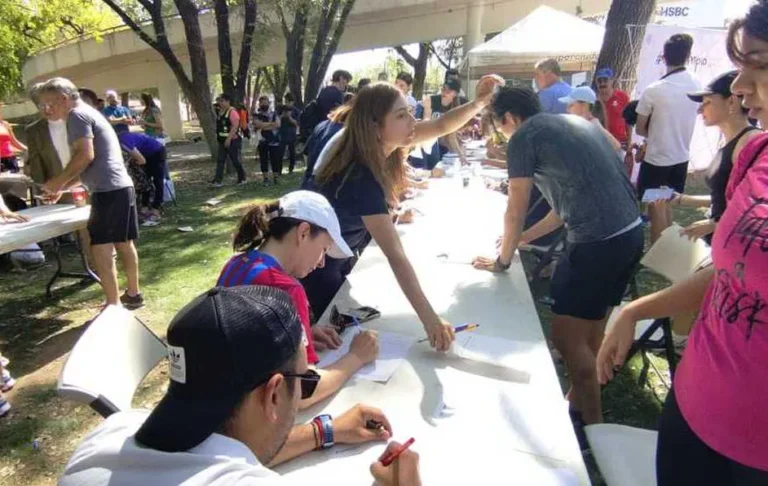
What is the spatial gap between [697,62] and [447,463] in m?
7.52

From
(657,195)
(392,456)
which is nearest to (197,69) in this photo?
(657,195)

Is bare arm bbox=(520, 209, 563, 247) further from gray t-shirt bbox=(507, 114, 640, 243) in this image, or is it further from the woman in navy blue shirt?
the woman in navy blue shirt

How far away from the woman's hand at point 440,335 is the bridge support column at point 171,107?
61.2 feet

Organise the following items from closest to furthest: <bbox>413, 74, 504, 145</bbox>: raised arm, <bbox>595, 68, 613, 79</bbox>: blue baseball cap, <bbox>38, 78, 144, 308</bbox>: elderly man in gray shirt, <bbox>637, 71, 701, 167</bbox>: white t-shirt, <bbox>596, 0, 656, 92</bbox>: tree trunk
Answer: <bbox>413, 74, 504, 145</bbox>: raised arm, <bbox>38, 78, 144, 308</bbox>: elderly man in gray shirt, <bbox>637, 71, 701, 167</bbox>: white t-shirt, <bbox>595, 68, 613, 79</bbox>: blue baseball cap, <bbox>596, 0, 656, 92</bbox>: tree trunk

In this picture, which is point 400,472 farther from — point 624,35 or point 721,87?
point 624,35

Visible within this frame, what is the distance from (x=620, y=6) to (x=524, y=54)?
2.73 metres

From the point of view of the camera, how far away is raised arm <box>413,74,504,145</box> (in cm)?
279

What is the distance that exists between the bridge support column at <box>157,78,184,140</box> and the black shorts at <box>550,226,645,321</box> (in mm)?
18434

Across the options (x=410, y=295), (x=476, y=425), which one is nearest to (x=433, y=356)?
(x=410, y=295)

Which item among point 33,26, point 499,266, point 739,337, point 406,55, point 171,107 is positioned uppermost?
point 33,26

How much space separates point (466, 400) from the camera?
140 cm

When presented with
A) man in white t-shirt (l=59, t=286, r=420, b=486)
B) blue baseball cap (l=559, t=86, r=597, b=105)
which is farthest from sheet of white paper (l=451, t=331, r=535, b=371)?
blue baseball cap (l=559, t=86, r=597, b=105)

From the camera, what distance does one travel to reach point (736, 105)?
2521mm

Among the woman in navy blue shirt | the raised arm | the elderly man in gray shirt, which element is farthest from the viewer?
the elderly man in gray shirt
